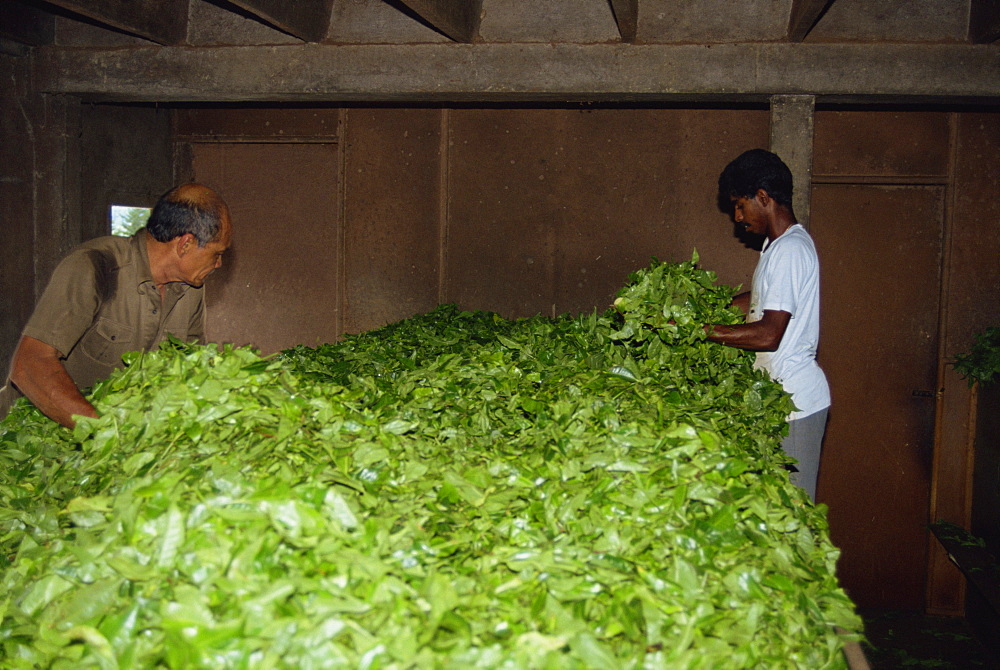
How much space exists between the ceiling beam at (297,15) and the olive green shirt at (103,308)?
1796mm

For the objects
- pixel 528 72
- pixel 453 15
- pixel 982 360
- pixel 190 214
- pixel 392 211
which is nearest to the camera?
pixel 190 214

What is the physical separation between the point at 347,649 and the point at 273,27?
15.5ft

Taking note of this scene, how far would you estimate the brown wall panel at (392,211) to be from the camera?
629 cm

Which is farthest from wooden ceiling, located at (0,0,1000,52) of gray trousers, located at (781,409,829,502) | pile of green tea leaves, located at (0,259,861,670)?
pile of green tea leaves, located at (0,259,861,670)

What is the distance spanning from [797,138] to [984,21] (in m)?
1.18

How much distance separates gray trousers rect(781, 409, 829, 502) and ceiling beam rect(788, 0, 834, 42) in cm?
213

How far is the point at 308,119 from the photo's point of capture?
21.2 feet

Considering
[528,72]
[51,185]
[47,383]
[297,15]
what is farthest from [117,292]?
[51,185]

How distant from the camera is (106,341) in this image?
3.34m

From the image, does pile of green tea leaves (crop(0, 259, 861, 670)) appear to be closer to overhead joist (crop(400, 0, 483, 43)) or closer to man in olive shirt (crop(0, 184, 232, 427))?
man in olive shirt (crop(0, 184, 232, 427))

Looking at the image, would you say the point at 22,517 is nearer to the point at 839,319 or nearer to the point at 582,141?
the point at 582,141

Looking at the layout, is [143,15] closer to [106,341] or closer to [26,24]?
[26,24]

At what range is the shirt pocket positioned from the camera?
3293 millimetres

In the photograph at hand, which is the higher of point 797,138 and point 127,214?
point 797,138
